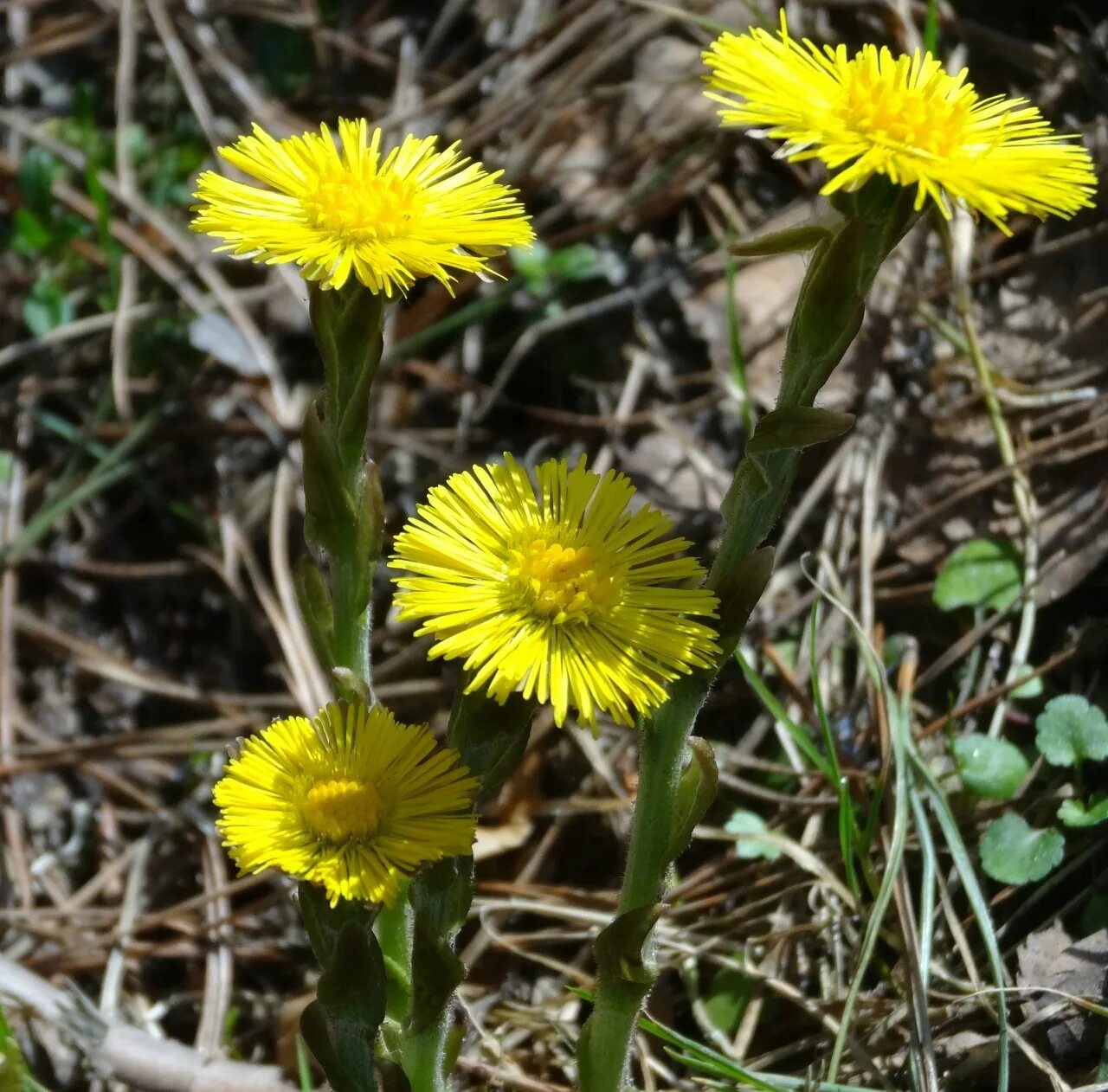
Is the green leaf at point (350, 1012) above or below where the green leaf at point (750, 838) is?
below

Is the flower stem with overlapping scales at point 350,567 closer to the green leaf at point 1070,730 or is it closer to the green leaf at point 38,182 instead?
the green leaf at point 1070,730

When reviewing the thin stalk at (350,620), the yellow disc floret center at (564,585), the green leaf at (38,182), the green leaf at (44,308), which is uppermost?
the green leaf at (38,182)

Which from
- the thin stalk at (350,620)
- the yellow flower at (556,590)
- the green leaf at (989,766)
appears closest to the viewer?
the yellow flower at (556,590)

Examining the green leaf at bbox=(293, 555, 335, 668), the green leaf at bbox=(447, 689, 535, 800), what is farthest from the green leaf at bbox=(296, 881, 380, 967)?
the green leaf at bbox=(293, 555, 335, 668)

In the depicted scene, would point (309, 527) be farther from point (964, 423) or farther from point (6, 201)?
point (6, 201)

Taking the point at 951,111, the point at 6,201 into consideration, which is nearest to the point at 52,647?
the point at 6,201

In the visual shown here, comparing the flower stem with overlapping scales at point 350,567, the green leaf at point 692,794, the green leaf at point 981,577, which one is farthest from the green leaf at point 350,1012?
the green leaf at point 981,577
